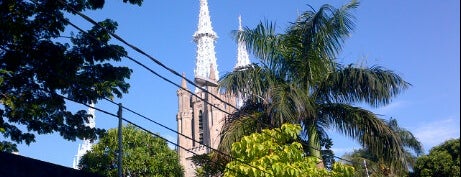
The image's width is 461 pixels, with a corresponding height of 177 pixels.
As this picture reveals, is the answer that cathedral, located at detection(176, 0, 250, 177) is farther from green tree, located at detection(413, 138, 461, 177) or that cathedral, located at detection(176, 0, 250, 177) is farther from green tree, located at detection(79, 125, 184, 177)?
green tree, located at detection(413, 138, 461, 177)

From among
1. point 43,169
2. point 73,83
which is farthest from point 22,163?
point 73,83

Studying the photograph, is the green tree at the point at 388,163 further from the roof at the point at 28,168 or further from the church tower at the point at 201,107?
the church tower at the point at 201,107

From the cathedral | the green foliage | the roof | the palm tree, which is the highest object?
the cathedral

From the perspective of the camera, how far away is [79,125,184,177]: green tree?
3925cm

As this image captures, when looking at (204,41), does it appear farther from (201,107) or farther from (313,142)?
(313,142)

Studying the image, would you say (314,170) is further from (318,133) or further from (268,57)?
(268,57)

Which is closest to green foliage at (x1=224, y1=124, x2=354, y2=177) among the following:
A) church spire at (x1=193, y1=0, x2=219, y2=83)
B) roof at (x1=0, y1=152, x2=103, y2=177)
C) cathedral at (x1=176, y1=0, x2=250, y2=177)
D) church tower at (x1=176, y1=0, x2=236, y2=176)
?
roof at (x1=0, y1=152, x2=103, y2=177)

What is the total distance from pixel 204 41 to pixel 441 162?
247 ft

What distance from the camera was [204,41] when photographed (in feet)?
338

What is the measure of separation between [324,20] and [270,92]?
242 cm

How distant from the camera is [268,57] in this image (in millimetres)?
14016

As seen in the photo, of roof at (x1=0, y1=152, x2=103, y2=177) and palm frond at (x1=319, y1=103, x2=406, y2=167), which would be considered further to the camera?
palm frond at (x1=319, y1=103, x2=406, y2=167)

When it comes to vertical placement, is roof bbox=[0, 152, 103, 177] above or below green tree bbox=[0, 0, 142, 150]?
below

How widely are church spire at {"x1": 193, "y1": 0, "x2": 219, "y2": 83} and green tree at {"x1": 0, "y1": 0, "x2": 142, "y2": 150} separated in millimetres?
84017
